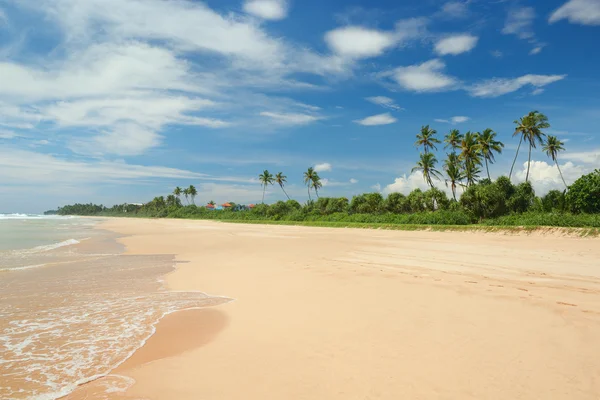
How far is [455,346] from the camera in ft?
15.1

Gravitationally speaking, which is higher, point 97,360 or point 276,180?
point 276,180

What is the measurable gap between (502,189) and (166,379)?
4257 centimetres

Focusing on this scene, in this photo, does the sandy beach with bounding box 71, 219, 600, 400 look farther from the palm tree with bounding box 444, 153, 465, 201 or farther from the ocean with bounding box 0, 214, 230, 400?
the palm tree with bounding box 444, 153, 465, 201

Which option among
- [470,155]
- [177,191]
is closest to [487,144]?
[470,155]

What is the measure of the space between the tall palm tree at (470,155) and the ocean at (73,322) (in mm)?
47210

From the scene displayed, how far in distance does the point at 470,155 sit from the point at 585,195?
64.4 feet

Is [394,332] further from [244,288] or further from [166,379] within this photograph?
[244,288]

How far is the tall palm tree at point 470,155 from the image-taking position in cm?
4834

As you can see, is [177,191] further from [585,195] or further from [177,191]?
[585,195]

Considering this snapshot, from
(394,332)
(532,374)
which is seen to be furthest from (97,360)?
(532,374)

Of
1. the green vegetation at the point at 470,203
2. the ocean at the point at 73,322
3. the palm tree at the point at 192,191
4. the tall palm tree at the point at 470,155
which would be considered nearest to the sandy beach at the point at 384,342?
the ocean at the point at 73,322

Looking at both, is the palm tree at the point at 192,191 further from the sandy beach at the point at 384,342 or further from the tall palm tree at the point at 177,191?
the sandy beach at the point at 384,342

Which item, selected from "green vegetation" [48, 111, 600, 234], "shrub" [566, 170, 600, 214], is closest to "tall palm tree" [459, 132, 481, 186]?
"green vegetation" [48, 111, 600, 234]

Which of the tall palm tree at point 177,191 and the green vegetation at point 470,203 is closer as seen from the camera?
the green vegetation at point 470,203
